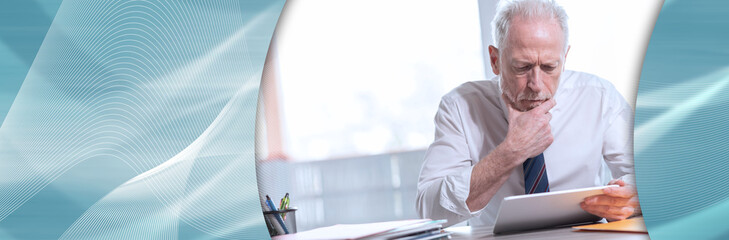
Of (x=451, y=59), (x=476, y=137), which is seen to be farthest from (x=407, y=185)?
(x=476, y=137)

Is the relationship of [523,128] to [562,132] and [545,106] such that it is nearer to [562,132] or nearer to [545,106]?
[545,106]

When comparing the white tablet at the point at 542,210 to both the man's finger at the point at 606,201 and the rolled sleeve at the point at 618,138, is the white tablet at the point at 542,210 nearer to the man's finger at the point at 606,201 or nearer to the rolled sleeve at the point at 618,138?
the man's finger at the point at 606,201

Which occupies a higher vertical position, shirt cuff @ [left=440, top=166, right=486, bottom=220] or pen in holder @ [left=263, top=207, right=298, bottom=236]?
shirt cuff @ [left=440, top=166, right=486, bottom=220]

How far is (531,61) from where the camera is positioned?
1.38m

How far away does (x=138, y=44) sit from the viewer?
1.26 m

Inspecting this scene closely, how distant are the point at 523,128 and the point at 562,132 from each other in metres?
0.30

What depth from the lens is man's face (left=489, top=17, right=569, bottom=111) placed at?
138 centimetres

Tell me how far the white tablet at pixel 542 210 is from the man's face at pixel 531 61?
1.76 ft

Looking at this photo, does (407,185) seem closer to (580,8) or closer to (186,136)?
(580,8)

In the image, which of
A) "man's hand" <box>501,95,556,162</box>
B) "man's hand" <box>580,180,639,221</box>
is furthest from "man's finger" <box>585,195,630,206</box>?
"man's hand" <box>501,95,556,162</box>

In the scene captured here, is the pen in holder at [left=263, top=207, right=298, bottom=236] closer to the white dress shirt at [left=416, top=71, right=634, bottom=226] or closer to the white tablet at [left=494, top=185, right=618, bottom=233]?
the white dress shirt at [left=416, top=71, right=634, bottom=226]

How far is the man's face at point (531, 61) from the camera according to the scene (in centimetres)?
138

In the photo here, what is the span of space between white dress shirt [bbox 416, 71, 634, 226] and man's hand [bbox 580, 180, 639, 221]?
53 cm

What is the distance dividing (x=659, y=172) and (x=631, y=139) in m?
0.13
